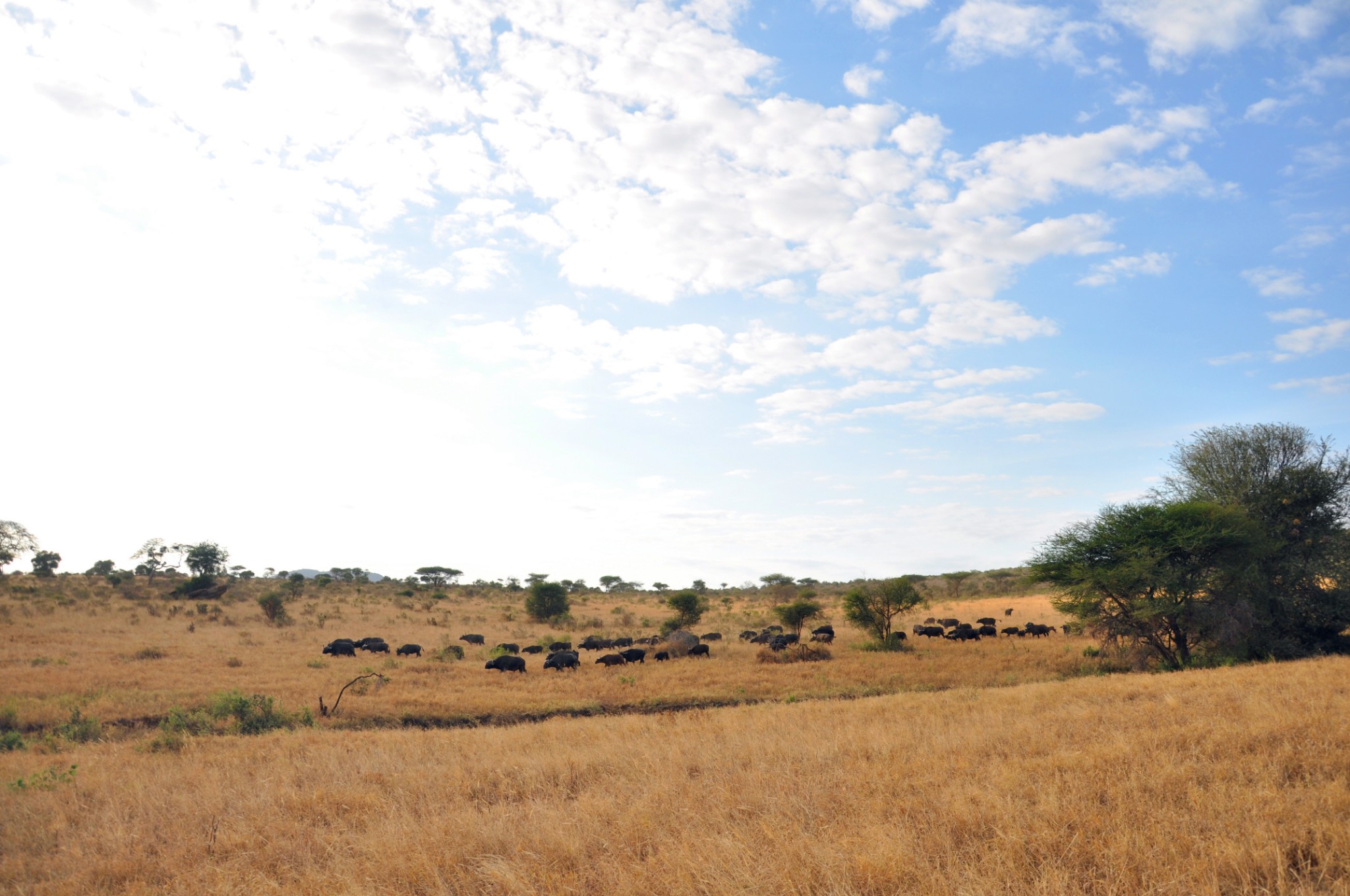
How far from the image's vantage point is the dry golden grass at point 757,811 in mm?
5820

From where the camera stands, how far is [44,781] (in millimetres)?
10984

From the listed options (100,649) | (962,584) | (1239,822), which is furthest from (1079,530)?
(962,584)

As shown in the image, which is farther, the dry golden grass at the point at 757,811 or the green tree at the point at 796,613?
the green tree at the point at 796,613

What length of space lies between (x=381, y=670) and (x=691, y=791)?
20737 millimetres

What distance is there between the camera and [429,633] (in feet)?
133

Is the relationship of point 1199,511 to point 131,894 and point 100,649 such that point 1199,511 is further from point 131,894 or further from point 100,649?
point 100,649

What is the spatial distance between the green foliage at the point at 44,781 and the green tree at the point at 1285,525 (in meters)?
31.6

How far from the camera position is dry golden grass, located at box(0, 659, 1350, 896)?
5.82 meters

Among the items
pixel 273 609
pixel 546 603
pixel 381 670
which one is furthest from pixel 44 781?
pixel 546 603

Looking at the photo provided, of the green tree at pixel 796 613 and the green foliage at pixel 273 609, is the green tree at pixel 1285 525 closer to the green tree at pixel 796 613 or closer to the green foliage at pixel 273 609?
the green tree at pixel 796 613

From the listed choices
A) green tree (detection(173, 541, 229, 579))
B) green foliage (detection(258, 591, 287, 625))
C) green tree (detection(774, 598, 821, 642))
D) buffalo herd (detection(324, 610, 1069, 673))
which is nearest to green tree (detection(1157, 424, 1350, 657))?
buffalo herd (detection(324, 610, 1069, 673))

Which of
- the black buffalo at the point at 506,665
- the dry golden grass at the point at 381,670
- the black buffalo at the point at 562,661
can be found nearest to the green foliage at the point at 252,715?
the dry golden grass at the point at 381,670

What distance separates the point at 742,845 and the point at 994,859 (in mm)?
2226

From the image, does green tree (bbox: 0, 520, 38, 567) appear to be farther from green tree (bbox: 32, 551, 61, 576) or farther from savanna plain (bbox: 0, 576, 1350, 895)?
savanna plain (bbox: 0, 576, 1350, 895)
